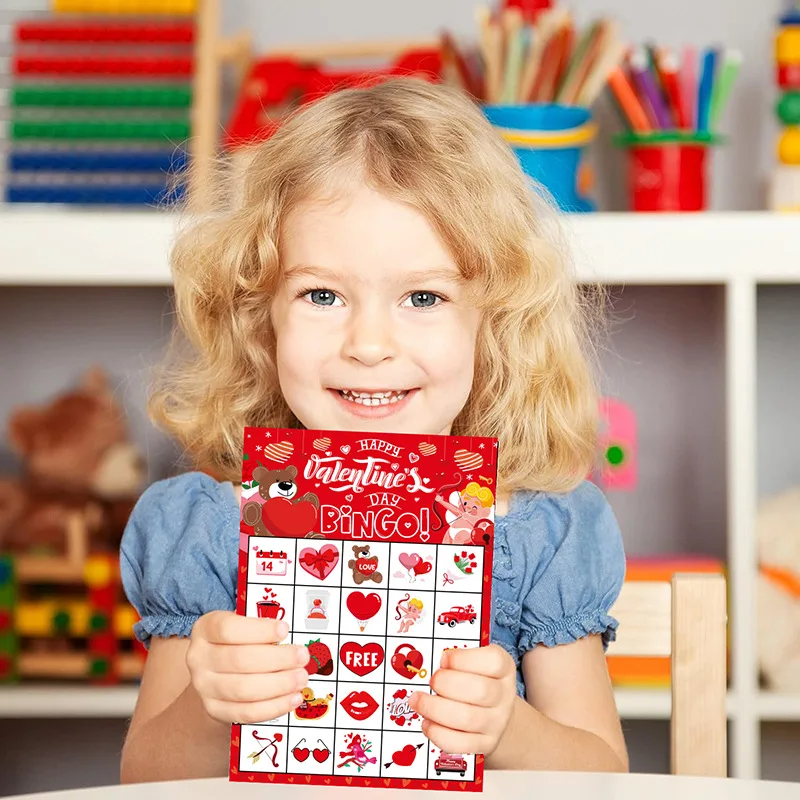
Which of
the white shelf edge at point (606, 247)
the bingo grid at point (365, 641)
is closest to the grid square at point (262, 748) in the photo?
the bingo grid at point (365, 641)

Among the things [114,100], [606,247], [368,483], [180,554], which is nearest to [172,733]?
[180,554]

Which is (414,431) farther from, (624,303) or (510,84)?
(624,303)

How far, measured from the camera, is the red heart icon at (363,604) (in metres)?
0.62

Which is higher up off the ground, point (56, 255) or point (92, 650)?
point (56, 255)

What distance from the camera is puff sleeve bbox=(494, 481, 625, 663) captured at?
90 cm

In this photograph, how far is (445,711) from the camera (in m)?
0.62

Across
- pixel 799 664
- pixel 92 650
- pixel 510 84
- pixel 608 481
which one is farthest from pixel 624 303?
pixel 92 650

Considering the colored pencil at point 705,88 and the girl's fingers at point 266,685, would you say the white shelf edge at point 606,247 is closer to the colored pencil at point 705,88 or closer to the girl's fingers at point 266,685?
the colored pencil at point 705,88

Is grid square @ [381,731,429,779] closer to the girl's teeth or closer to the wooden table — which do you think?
the wooden table

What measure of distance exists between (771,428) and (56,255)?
42.0 inches

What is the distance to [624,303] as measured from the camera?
1769 mm

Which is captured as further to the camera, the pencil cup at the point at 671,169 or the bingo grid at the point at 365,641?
the pencil cup at the point at 671,169

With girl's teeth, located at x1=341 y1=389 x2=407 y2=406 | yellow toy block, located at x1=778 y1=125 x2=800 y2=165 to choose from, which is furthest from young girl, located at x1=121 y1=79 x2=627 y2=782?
yellow toy block, located at x1=778 y1=125 x2=800 y2=165

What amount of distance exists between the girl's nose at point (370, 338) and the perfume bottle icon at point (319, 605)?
0.21 m
